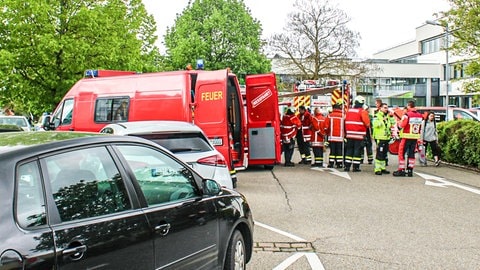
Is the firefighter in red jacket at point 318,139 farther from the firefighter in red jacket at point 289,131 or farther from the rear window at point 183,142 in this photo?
the rear window at point 183,142

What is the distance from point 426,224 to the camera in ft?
26.6

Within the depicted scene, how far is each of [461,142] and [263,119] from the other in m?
5.81

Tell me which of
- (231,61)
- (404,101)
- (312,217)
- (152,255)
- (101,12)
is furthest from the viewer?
(404,101)

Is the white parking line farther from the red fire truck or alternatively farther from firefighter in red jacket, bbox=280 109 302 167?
firefighter in red jacket, bbox=280 109 302 167

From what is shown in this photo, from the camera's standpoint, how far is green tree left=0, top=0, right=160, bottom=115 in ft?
71.1

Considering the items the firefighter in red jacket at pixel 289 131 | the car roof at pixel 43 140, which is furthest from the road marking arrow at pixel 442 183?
the car roof at pixel 43 140

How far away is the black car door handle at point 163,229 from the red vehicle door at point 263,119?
10.5m

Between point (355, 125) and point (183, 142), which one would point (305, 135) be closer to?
point (355, 125)

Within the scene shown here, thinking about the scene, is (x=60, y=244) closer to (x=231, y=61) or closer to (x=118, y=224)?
(x=118, y=224)

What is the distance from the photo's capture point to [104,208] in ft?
11.2

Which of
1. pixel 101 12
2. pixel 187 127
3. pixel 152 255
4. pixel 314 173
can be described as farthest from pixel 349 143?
pixel 101 12

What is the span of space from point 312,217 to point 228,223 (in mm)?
4055

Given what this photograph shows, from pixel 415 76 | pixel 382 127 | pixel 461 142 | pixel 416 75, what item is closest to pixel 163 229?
pixel 382 127

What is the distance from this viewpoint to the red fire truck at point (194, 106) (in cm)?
1142
